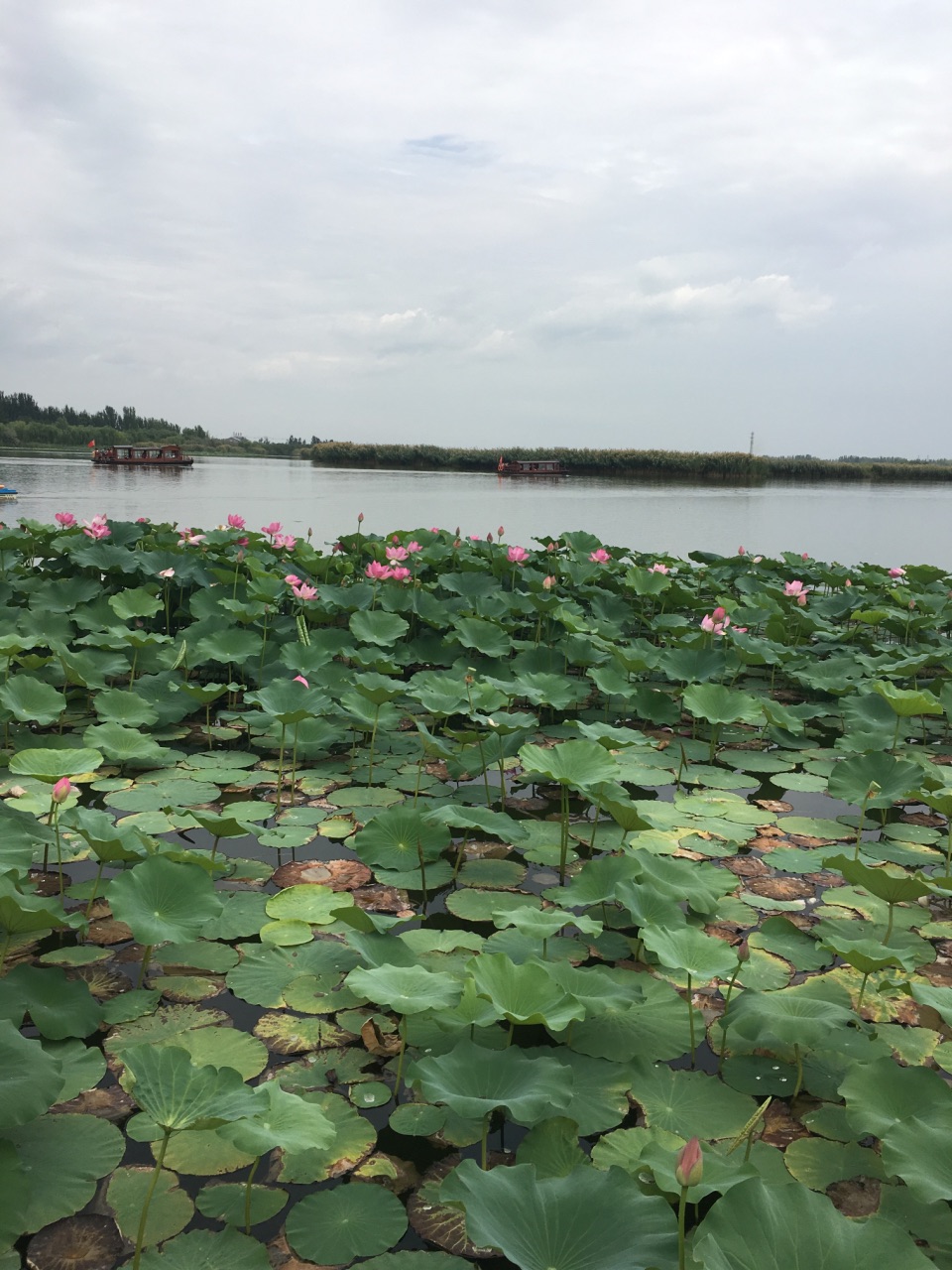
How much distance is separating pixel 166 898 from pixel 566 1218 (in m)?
1.18

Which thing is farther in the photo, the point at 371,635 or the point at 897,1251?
the point at 371,635

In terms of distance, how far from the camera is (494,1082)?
56.8 inches

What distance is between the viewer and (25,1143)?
1417mm

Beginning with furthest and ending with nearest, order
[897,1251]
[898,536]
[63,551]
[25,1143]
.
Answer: [898,536] < [63,551] < [25,1143] < [897,1251]

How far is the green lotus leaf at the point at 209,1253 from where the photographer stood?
1218 mm

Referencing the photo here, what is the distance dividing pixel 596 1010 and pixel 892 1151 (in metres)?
0.52

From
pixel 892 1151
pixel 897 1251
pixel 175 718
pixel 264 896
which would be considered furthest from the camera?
pixel 175 718

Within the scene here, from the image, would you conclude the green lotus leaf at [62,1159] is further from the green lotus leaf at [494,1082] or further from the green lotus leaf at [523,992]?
the green lotus leaf at [523,992]

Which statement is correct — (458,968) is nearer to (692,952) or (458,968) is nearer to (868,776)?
(692,952)

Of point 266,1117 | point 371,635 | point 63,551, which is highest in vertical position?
point 63,551

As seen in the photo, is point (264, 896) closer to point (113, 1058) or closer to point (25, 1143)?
point (113, 1058)

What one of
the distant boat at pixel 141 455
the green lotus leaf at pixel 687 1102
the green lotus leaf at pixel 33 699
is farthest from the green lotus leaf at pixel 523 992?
the distant boat at pixel 141 455

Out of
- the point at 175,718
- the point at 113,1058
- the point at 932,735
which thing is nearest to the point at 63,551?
the point at 175,718

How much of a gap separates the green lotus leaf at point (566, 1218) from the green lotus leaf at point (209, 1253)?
0.32m
